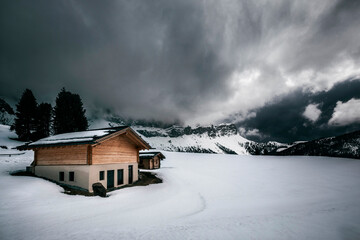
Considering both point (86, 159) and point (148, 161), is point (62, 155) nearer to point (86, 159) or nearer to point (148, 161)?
point (86, 159)

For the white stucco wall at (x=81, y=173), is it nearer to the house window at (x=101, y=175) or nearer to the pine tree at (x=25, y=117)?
the house window at (x=101, y=175)

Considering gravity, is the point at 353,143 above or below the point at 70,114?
below

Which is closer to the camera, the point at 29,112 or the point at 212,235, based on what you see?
the point at 212,235

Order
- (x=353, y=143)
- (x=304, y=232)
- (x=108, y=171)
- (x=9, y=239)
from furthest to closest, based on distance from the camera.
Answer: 1. (x=353, y=143)
2. (x=108, y=171)
3. (x=304, y=232)
4. (x=9, y=239)

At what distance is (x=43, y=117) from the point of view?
45562 mm

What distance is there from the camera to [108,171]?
1656 centimetres

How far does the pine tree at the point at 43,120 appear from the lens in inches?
1703

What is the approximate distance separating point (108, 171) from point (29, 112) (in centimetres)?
4229

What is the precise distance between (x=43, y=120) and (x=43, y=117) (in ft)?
3.54

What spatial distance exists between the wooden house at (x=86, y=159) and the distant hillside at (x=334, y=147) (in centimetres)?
4011

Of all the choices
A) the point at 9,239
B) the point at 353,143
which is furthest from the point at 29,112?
the point at 353,143

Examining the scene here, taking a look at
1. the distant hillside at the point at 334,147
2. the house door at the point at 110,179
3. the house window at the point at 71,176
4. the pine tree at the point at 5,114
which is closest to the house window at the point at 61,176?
the house window at the point at 71,176

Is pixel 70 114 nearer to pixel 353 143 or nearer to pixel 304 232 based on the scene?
pixel 304 232

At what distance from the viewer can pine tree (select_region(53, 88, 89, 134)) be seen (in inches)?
1660
